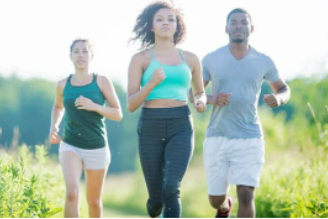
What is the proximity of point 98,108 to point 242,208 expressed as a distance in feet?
5.12

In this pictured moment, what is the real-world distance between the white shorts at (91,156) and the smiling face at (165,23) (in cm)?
120

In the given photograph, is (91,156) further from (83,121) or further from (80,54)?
(80,54)

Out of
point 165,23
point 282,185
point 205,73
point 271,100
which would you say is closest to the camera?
point 165,23

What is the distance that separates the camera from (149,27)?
6742mm

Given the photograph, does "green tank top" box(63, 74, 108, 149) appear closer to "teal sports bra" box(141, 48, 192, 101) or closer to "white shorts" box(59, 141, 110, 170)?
"white shorts" box(59, 141, 110, 170)

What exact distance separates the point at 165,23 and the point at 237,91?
937 mm

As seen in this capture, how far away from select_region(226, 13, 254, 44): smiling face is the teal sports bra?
0.75 m

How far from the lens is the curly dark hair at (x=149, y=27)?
6.64 m

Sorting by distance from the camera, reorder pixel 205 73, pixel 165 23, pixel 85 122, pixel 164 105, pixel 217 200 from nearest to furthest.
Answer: pixel 164 105
pixel 165 23
pixel 85 122
pixel 205 73
pixel 217 200

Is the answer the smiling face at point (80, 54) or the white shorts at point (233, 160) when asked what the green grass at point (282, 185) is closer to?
the white shorts at point (233, 160)

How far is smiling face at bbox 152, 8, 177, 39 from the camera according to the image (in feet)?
21.1

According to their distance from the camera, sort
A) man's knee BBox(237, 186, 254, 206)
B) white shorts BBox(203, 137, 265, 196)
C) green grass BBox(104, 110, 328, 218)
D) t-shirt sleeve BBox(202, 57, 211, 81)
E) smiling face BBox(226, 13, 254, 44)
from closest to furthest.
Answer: man's knee BBox(237, 186, 254, 206), white shorts BBox(203, 137, 265, 196), smiling face BBox(226, 13, 254, 44), t-shirt sleeve BBox(202, 57, 211, 81), green grass BBox(104, 110, 328, 218)

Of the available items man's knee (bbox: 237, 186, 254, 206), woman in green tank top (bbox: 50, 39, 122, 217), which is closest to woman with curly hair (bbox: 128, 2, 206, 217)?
woman in green tank top (bbox: 50, 39, 122, 217)

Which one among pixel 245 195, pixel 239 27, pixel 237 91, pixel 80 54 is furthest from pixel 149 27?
pixel 245 195
